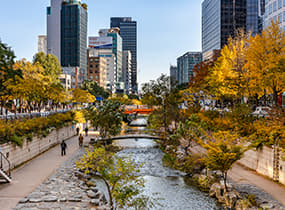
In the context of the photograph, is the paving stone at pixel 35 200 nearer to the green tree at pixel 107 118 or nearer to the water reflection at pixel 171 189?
the water reflection at pixel 171 189

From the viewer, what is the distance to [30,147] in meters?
30.0

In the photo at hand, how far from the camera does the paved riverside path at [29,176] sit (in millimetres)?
17641

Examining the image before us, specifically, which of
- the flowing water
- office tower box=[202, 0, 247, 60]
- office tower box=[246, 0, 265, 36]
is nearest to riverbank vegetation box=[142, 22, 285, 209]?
the flowing water

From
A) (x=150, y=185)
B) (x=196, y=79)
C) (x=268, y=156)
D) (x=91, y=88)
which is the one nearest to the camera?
(x=268, y=156)

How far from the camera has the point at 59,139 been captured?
42906 mm

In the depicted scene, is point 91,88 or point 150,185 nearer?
point 150,185

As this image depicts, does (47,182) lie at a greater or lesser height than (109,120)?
lesser

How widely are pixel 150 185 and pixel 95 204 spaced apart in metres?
7.87

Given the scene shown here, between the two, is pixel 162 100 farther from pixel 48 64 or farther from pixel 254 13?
pixel 254 13

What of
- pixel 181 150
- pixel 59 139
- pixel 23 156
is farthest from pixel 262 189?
pixel 59 139

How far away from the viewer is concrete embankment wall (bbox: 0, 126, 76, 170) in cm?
2416

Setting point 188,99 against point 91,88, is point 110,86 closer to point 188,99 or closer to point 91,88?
point 91,88

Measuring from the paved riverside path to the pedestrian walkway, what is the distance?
609 inches

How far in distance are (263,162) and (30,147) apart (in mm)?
22513
